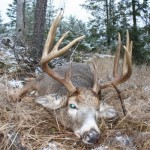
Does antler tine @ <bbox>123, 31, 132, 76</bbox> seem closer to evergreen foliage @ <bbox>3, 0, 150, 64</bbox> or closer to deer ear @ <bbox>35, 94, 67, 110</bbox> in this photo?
deer ear @ <bbox>35, 94, 67, 110</bbox>

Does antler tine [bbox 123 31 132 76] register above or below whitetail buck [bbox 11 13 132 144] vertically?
above

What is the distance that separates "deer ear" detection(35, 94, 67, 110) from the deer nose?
894 millimetres

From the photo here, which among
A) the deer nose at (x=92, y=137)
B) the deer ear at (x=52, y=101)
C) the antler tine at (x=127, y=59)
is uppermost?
the antler tine at (x=127, y=59)

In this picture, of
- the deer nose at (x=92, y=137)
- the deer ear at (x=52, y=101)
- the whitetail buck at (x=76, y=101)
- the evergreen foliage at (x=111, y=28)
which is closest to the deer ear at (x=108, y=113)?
the whitetail buck at (x=76, y=101)

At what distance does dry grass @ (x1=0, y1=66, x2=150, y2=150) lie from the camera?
463 centimetres

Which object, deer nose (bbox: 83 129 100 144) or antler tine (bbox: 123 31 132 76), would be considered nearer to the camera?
deer nose (bbox: 83 129 100 144)

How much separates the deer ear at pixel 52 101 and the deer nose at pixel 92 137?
894 millimetres

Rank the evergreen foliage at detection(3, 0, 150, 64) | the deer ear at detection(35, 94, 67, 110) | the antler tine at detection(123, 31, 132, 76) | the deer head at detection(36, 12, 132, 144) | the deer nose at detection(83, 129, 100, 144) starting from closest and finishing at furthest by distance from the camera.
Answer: the deer nose at detection(83, 129, 100, 144)
the deer head at detection(36, 12, 132, 144)
the antler tine at detection(123, 31, 132, 76)
the deer ear at detection(35, 94, 67, 110)
the evergreen foliage at detection(3, 0, 150, 64)

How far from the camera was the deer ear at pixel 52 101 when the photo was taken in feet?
17.8

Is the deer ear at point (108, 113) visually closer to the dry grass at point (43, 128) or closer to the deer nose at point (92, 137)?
the dry grass at point (43, 128)

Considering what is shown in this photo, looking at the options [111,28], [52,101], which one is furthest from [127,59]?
[111,28]

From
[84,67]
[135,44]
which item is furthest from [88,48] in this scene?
[84,67]

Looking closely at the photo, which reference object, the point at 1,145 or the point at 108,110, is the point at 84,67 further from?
the point at 1,145

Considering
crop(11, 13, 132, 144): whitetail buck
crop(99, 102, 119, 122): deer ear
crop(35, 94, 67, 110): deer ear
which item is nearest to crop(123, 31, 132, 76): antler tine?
crop(11, 13, 132, 144): whitetail buck
